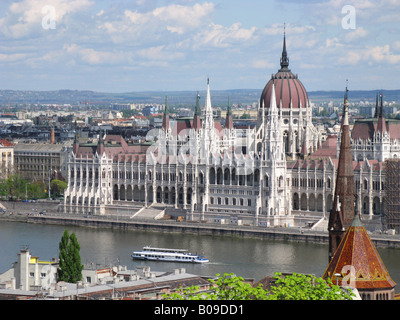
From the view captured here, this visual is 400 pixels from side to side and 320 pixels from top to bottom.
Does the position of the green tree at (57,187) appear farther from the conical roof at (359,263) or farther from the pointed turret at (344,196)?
the conical roof at (359,263)

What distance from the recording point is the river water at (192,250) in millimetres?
59531

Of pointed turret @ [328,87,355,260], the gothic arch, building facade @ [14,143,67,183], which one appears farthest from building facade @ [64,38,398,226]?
pointed turret @ [328,87,355,260]

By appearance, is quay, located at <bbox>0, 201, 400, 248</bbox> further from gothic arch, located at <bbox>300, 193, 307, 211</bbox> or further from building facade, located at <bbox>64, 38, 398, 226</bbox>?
gothic arch, located at <bbox>300, 193, 307, 211</bbox>

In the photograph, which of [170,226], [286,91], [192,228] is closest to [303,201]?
[192,228]

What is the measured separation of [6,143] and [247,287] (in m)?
90.7

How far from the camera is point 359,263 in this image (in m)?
34.0

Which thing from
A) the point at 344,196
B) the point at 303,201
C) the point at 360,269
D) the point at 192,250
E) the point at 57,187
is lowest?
the point at 192,250

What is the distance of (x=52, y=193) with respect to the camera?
9906cm

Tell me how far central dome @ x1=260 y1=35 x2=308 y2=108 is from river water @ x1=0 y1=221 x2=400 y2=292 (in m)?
15.8

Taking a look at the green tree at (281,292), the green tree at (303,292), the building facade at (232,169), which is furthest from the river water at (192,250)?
the green tree at (281,292)

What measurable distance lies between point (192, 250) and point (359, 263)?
115 feet

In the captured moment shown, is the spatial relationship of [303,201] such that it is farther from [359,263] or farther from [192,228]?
[359,263]
